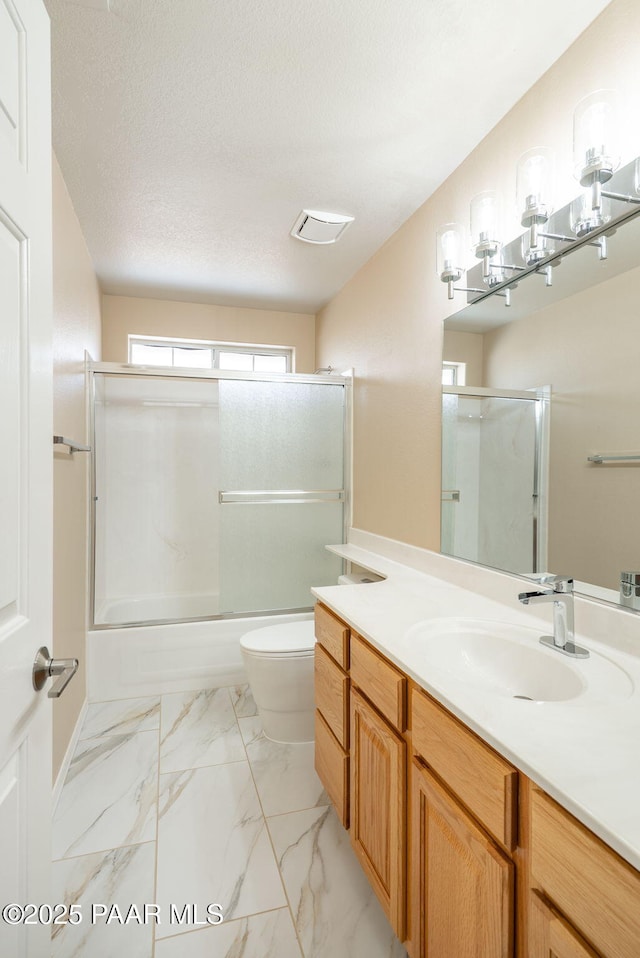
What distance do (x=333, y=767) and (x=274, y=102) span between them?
2223mm

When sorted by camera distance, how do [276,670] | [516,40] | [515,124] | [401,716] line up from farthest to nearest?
[276,670] < [515,124] < [516,40] < [401,716]

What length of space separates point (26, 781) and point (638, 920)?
2.82 feet

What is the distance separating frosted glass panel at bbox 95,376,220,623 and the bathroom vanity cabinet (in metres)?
2.28

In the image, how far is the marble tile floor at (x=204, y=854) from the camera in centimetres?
130

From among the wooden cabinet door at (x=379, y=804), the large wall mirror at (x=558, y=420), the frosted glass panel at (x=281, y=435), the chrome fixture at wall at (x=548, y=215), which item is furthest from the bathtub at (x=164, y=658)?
the chrome fixture at wall at (x=548, y=215)

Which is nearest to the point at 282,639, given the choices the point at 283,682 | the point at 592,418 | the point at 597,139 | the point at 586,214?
the point at 283,682

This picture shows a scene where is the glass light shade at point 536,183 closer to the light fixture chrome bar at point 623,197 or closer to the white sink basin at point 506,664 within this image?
the light fixture chrome bar at point 623,197

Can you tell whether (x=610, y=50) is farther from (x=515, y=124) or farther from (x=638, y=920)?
(x=638, y=920)

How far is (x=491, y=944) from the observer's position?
809 millimetres

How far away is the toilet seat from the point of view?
2121 millimetres

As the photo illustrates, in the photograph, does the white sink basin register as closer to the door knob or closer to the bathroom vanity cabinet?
the bathroom vanity cabinet

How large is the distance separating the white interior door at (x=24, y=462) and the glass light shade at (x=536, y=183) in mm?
1187

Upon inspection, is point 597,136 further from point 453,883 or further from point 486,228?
point 453,883

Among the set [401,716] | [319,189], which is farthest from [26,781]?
[319,189]
